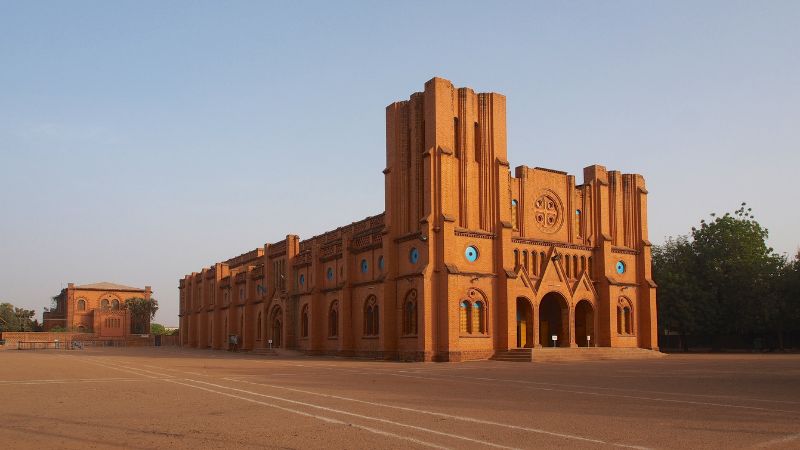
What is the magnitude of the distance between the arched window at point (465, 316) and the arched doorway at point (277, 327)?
2575 cm

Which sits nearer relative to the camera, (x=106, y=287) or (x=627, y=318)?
(x=627, y=318)

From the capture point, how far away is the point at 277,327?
212 feet

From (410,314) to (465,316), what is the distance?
3.72 m

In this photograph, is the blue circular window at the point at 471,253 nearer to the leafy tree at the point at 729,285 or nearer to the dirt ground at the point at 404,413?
the dirt ground at the point at 404,413

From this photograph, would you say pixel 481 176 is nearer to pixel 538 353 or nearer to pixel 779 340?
pixel 538 353

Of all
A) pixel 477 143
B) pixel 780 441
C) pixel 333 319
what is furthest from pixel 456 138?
pixel 780 441

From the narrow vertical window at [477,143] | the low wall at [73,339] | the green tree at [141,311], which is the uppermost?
the narrow vertical window at [477,143]

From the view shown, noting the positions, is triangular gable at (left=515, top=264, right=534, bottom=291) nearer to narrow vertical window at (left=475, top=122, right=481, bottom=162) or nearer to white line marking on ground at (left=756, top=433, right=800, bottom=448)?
narrow vertical window at (left=475, top=122, right=481, bottom=162)

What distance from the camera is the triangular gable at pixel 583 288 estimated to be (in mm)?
48406

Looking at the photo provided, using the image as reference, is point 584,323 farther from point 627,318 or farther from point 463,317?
point 463,317

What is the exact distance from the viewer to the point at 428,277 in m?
41.2

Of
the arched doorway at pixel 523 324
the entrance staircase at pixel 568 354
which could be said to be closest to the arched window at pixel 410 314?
the entrance staircase at pixel 568 354

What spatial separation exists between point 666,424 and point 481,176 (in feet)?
109

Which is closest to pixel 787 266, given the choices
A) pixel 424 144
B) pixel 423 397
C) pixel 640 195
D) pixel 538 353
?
pixel 640 195
